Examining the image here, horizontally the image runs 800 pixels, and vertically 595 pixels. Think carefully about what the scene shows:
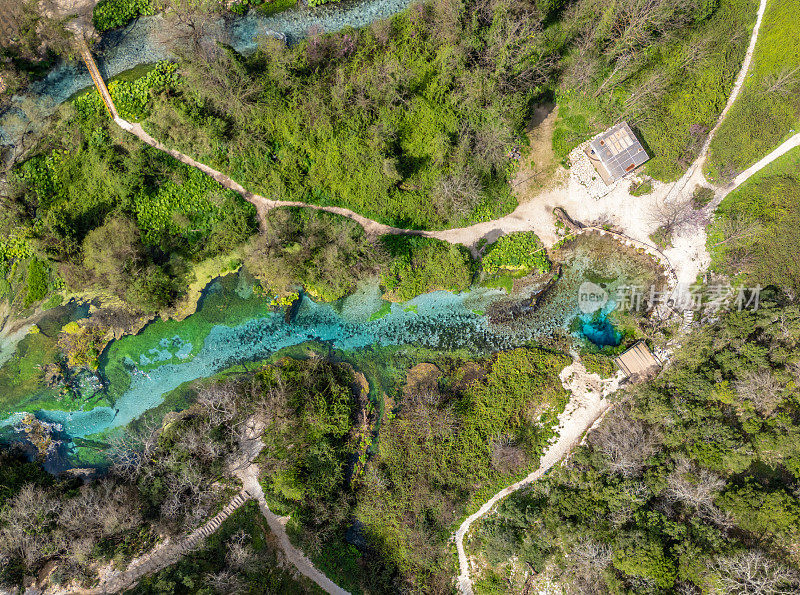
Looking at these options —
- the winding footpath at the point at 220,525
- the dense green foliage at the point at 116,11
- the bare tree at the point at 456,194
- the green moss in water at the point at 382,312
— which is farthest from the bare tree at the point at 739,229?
the dense green foliage at the point at 116,11

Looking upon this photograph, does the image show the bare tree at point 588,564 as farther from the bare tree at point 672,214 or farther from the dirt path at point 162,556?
the dirt path at point 162,556

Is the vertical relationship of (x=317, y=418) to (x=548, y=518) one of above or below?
above

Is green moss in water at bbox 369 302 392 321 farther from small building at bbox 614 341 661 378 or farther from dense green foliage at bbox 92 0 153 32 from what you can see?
dense green foliage at bbox 92 0 153 32

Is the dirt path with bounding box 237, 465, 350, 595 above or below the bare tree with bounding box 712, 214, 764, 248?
below

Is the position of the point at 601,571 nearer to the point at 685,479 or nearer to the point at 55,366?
the point at 685,479

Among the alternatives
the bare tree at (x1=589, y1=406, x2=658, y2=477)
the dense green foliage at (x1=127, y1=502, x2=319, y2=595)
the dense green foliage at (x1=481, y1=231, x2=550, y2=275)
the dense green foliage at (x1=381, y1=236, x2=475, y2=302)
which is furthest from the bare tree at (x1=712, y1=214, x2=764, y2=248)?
the dense green foliage at (x1=127, y1=502, x2=319, y2=595)

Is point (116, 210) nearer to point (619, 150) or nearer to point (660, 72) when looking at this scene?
point (619, 150)

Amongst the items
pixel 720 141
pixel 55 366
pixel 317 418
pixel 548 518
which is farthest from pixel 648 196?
pixel 55 366
